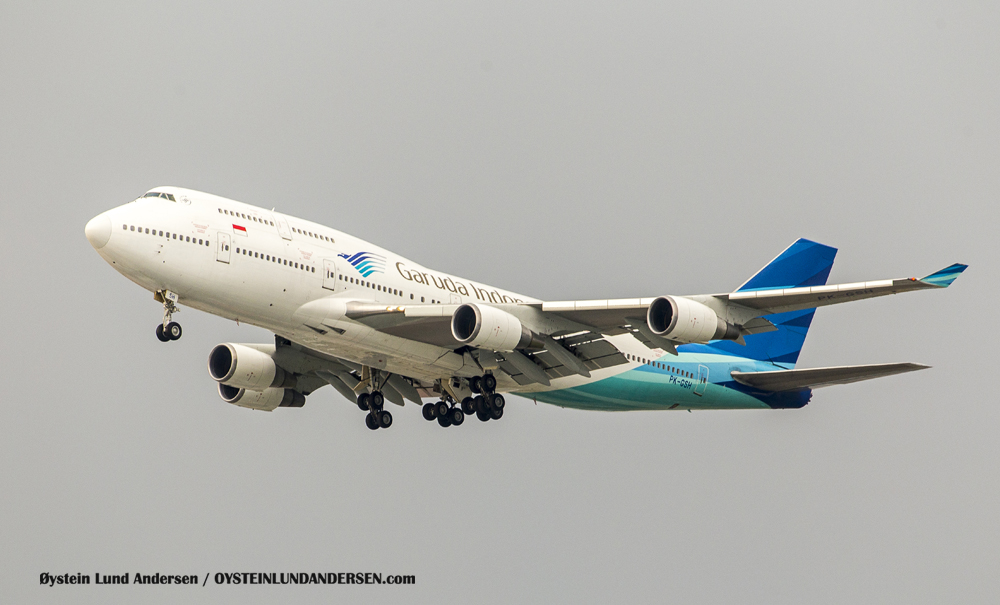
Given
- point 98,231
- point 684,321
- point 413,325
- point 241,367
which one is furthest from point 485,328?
point 98,231

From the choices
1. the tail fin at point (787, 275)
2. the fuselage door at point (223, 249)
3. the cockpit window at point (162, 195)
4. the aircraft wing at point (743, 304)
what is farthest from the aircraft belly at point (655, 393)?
the cockpit window at point (162, 195)

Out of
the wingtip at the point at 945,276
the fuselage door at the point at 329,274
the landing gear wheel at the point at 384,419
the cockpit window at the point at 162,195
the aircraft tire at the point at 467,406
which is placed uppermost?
the cockpit window at the point at 162,195

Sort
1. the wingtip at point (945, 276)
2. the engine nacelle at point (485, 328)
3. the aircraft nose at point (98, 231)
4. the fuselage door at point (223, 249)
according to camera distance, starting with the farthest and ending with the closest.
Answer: the engine nacelle at point (485, 328), the fuselage door at point (223, 249), the aircraft nose at point (98, 231), the wingtip at point (945, 276)

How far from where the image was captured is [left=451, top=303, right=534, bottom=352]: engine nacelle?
27531mm

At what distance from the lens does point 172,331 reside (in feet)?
86.4

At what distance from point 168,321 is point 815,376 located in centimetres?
1994

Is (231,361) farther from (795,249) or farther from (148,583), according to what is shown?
(795,249)

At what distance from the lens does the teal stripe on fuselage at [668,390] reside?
34031mm

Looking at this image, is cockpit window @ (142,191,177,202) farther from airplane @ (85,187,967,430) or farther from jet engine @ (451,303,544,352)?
jet engine @ (451,303,544,352)

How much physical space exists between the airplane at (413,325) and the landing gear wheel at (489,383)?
0.03 meters

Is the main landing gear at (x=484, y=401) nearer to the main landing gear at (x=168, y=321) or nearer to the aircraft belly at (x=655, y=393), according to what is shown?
the aircraft belly at (x=655, y=393)

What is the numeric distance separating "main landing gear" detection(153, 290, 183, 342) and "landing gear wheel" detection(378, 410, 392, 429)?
323 inches

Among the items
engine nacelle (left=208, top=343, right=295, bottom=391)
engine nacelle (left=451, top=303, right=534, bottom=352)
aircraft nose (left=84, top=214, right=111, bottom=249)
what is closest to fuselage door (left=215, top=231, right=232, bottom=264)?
aircraft nose (left=84, top=214, right=111, bottom=249)

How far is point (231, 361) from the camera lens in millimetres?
32812
